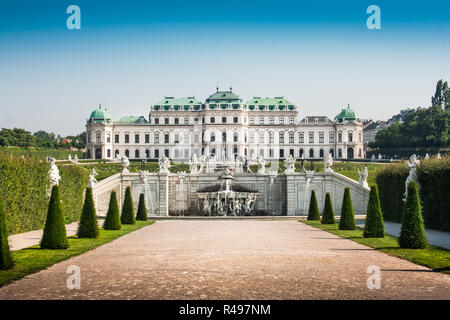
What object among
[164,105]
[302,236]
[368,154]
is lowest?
[302,236]

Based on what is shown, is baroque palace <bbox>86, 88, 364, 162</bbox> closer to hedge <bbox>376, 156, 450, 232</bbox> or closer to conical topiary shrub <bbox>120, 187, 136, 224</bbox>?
hedge <bbox>376, 156, 450, 232</bbox>

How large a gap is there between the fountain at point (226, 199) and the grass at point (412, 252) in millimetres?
12494

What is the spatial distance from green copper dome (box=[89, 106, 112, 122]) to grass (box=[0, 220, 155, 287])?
6671cm

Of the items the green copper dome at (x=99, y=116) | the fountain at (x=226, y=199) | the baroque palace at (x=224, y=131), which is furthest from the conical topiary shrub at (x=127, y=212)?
the green copper dome at (x=99, y=116)

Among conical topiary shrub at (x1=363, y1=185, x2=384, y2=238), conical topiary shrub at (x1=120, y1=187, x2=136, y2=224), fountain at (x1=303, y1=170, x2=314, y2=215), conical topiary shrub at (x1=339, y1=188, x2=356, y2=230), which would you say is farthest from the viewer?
fountain at (x1=303, y1=170, x2=314, y2=215)

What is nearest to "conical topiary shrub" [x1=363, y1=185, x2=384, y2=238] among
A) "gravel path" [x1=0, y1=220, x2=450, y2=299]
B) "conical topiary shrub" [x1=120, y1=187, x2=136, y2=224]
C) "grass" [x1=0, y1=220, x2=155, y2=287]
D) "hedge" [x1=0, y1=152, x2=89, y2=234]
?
"gravel path" [x1=0, y1=220, x2=450, y2=299]

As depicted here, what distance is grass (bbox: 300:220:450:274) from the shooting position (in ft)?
28.0

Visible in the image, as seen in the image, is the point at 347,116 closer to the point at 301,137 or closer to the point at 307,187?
the point at 301,137

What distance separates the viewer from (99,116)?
77938 mm

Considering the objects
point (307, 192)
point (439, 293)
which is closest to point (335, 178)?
point (307, 192)

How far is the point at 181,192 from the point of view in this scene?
27.4 meters
